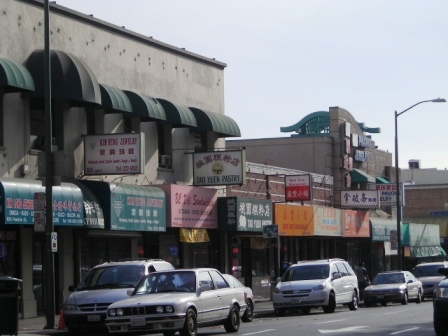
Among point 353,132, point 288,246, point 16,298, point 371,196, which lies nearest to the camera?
point 16,298

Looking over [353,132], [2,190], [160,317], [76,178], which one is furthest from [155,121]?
[353,132]

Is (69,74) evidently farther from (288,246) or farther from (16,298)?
(288,246)

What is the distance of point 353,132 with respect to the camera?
55906mm

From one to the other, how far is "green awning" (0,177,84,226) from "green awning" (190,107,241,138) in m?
9.27

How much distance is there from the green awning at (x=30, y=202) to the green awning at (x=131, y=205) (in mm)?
1441

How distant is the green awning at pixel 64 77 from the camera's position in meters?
27.9

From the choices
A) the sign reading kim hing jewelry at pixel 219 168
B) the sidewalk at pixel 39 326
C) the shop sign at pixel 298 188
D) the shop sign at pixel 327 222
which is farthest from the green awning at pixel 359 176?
the sidewalk at pixel 39 326

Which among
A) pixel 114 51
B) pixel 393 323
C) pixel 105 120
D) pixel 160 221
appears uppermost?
pixel 114 51

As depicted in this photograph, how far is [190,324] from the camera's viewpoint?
67.4ft

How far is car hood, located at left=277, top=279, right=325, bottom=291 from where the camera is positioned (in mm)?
31344

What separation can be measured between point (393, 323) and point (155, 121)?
12.4m

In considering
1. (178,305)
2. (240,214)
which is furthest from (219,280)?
(240,214)

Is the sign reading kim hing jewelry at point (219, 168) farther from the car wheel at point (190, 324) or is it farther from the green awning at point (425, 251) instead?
the green awning at point (425, 251)

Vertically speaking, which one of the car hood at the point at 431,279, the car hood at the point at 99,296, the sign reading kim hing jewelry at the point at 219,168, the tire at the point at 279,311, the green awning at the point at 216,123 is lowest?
the tire at the point at 279,311
